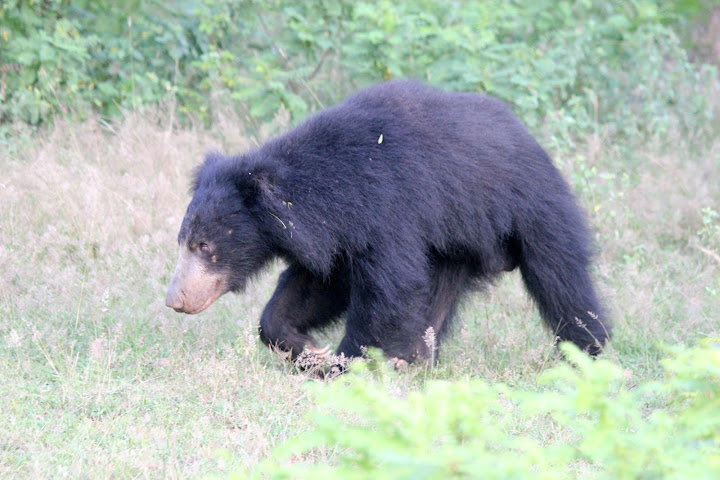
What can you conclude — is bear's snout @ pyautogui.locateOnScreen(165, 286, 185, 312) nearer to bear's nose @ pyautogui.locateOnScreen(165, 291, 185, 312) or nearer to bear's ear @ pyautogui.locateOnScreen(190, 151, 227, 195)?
bear's nose @ pyautogui.locateOnScreen(165, 291, 185, 312)

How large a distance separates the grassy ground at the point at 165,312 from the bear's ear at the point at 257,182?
26.6 inches

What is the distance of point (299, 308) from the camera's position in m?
4.77

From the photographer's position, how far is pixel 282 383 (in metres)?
4.21

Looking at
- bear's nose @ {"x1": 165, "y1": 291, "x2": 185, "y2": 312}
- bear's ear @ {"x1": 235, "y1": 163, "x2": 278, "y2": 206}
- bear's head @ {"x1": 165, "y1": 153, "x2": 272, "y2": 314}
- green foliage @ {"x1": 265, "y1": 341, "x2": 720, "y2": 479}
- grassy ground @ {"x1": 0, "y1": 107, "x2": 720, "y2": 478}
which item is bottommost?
grassy ground @ {"x1": 0, "y1": 107, "x2": 720, "y2": 478}

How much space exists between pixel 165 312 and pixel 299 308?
866 millimetres

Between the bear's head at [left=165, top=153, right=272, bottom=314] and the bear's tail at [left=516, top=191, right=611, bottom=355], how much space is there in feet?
4.88

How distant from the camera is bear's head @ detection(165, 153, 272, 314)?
4312 mm

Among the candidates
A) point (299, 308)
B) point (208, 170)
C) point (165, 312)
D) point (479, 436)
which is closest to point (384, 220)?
point (299, 308)

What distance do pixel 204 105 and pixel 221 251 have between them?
407 centimetres

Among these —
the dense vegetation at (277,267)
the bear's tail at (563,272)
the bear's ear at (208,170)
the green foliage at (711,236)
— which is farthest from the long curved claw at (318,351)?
the green foliage at (711,236)

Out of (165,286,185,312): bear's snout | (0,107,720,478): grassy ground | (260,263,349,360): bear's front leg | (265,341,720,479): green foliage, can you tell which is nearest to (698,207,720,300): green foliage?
(0,107,720,478): grassy ground

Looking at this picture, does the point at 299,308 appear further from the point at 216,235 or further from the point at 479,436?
the point at 479,436

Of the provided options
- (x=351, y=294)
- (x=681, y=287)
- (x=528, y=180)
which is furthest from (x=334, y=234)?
(x=681, y=287)

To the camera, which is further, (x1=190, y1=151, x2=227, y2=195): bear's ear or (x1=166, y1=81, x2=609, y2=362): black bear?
(x1=190, y1=151, x2=227, y2=195): bear's ear
